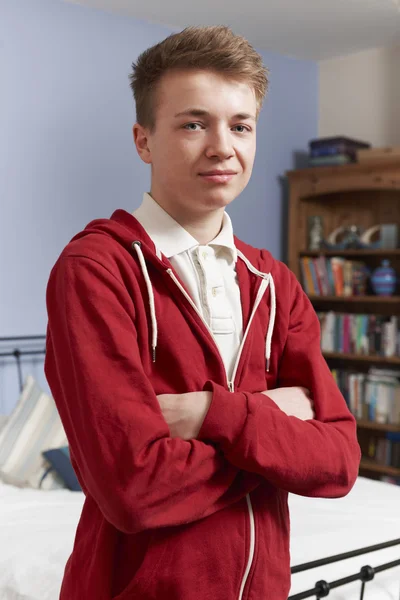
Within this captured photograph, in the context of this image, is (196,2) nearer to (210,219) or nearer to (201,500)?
(210,219)

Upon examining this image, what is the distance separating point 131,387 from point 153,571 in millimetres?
242

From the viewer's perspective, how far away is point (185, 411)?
947mm

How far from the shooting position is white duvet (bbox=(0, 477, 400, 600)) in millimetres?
1857

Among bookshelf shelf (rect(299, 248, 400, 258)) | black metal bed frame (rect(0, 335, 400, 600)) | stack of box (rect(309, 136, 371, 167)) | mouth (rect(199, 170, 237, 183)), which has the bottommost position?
black metal bed frame (rect(0, 335, 400, 600))

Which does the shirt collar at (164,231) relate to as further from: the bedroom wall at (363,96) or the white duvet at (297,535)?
the bedroom wall at (363,96)

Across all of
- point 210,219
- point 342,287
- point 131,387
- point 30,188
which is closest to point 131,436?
point 131,387

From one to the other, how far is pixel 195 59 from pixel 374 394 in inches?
127

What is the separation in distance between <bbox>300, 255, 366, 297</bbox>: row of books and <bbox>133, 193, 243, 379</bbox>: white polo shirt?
10.2 feet

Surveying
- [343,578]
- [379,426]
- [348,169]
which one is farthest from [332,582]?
[348,169]

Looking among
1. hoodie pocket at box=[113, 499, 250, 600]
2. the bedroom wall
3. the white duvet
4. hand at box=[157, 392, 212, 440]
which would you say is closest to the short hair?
hand at box=[157, 392, 212, 440]

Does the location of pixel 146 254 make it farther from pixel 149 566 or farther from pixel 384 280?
pixel 384 280

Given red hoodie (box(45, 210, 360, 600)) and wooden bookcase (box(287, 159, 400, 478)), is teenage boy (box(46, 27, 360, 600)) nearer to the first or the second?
red hoodie (box(45, 210, 360, 600))

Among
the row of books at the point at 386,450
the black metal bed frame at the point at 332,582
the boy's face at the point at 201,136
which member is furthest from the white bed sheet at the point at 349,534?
the boy's face at the point at 201,136

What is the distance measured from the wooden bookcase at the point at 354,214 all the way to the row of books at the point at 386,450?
0.04 m
